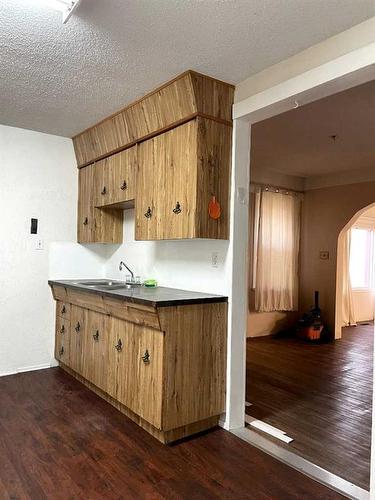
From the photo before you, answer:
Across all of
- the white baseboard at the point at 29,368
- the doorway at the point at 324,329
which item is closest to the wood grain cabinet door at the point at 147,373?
the doorway at the point at 324,329

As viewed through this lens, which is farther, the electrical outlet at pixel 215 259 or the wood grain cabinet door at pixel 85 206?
the wood grain cabinet door at pixel 85 206

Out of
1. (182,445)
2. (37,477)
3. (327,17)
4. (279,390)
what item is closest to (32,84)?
(327,17)

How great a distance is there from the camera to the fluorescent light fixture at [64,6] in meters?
1.76

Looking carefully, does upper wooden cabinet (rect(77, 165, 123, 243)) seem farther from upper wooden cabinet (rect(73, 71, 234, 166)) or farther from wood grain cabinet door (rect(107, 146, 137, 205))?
upper wooden cabinet (rect(73, 71, 234, 166))

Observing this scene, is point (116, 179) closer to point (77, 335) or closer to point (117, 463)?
point (77, 335)

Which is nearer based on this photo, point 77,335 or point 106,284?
point 77,335

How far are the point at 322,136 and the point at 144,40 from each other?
2507mm

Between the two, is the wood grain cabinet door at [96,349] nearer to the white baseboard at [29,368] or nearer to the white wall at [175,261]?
the white wall at [175,261]

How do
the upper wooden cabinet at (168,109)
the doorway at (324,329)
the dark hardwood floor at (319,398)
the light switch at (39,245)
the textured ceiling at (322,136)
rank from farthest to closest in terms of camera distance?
the light switch at (39,245)
the textured ceiling at (322,136)
the doorway at (324,329)
the upper wooden cabinet at (168,109)
the dark hardwood floor at (319,398)

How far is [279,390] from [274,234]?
113 inches

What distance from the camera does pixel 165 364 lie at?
241 centimetres

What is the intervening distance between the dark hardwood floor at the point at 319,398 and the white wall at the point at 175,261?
1.13 m

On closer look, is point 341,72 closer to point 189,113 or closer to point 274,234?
point 189,113

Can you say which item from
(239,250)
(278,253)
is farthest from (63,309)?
(278,253)
